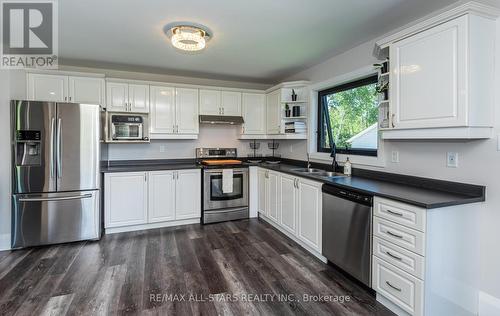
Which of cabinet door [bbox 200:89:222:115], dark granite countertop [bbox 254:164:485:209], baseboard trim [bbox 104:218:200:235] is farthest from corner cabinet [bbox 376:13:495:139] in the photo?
baseboard trim [bbox 104:218:200:235]

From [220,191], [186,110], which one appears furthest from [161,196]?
[186,110]

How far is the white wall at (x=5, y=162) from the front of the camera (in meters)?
3.10

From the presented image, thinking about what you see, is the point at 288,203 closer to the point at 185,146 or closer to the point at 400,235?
the point at 400,235

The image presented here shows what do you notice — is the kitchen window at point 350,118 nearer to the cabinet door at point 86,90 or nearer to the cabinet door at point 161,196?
the cabinet door at point 161,196

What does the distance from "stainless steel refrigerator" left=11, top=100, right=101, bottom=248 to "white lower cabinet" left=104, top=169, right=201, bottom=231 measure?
283 mm

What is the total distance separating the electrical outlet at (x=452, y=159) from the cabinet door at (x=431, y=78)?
1.31 ft

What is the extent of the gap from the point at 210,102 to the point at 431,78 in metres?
3.24

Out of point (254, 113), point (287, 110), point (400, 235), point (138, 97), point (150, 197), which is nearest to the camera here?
point (400, 235)

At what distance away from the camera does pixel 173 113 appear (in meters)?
4.19

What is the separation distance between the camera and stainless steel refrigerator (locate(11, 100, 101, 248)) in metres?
3.09

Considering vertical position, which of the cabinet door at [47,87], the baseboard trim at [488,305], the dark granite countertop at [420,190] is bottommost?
the baseboard trim at [488,305]

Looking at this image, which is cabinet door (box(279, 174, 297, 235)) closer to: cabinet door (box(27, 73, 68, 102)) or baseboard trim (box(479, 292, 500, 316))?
baseboard trim (box(479, 292, 500, 316))

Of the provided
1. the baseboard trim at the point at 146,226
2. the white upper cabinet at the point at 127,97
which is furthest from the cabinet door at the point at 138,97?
the baseboard trim at the point at 146,226

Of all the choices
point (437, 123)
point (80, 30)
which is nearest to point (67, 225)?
point (80, 30)
